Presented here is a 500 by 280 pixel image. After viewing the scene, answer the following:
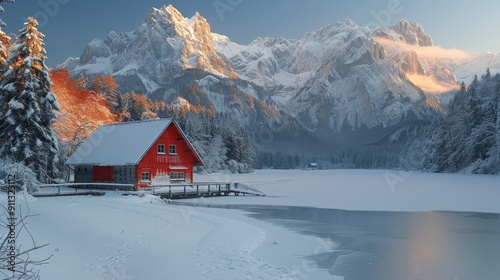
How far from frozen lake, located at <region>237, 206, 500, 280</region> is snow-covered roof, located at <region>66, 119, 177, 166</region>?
16548 millimetres

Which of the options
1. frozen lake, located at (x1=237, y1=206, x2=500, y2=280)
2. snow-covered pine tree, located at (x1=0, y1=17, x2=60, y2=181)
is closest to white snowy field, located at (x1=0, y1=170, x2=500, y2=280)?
frozen lake, located at (x1=237, y1=206, x2=500, y2=280)

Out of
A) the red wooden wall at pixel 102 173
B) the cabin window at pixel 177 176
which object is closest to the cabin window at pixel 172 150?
the cabin window at pixel 177 176

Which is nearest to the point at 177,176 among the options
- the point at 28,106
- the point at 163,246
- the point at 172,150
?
the point at 172,150

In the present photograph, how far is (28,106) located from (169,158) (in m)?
14.9

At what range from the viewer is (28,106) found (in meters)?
34.2

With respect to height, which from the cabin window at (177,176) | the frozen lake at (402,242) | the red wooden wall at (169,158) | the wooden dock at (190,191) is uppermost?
the red wooden wall at (169,158)

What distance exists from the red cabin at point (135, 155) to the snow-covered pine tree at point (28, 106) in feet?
23.6

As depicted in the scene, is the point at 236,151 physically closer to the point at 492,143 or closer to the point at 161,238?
the point at 492,143

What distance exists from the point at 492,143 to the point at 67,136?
69.5 m

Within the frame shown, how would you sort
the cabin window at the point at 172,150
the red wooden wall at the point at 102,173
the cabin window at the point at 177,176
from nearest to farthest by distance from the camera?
the red wooden wall at the point at 102,173, the cabin window at the point at 172,150, the cabin window at the point at 177,176

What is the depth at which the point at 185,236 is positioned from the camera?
17750 millimetres

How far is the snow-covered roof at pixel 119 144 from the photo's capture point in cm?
4174

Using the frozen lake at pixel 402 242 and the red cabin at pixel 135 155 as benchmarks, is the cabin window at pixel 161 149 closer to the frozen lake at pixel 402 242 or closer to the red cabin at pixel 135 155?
the red cabin at pixel 135 155

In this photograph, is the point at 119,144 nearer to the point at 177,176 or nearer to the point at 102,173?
the point at 102,173
